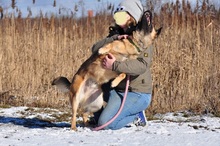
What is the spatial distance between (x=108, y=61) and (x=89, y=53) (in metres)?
2.96

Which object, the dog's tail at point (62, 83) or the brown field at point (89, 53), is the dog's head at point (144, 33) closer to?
the dog's tail at point (62, 83)

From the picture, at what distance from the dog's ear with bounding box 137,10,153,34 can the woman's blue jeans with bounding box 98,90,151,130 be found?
2.09 ft

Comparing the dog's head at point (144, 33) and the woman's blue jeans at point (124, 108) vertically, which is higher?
the dog's head at point (144, 33)

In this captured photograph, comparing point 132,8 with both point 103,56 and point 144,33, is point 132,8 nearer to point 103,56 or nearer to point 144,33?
point 144,33

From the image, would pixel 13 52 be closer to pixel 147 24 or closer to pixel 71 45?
pixel 71 45

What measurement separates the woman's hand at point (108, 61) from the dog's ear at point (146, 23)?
0.38 m

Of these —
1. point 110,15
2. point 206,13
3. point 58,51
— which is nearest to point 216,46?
point 206,13

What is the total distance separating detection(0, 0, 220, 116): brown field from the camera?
6.57m

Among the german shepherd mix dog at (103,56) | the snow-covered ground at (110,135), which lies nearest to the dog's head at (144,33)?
the german shepherd mix dog at (103,56)

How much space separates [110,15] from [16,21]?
4.93 ft

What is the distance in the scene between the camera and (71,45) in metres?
7.35

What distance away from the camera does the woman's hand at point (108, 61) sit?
14.1ft

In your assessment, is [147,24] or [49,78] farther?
[49,78]

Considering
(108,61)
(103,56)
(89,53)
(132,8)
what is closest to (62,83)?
(103,56)
